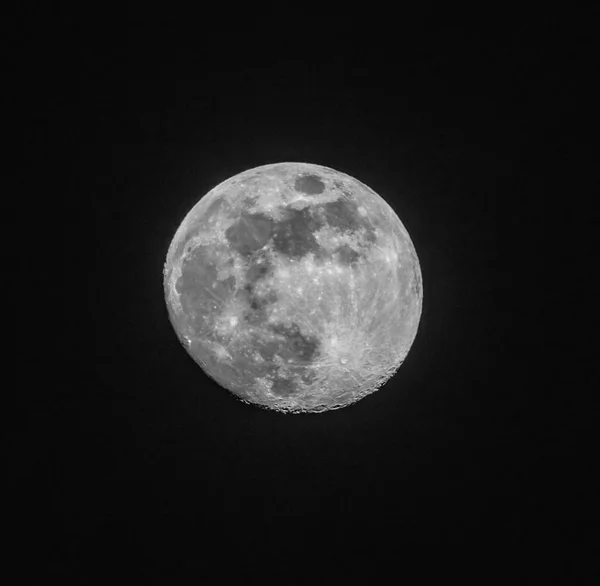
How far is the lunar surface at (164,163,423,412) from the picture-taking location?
3.42 m

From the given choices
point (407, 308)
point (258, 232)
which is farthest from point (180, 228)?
point (407, 308)

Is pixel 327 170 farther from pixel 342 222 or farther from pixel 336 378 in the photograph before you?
pixel 336 378

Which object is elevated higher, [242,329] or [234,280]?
[234,280]

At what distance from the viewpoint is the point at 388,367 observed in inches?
154

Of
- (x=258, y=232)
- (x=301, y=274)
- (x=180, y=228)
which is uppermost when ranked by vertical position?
(x=180, y=228)

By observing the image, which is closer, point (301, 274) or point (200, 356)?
point (301, 274)

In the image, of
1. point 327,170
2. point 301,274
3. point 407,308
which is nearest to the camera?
point 301,274

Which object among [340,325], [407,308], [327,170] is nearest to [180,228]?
[327,170]

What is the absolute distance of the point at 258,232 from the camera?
3.53m

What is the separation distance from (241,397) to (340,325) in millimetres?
1076

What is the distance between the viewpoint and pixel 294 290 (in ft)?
11.1

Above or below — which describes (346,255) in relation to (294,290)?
above

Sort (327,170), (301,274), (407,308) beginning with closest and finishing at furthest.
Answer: (301,274)
(407,308)
(327,170)

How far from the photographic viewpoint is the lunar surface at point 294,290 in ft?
11.2
